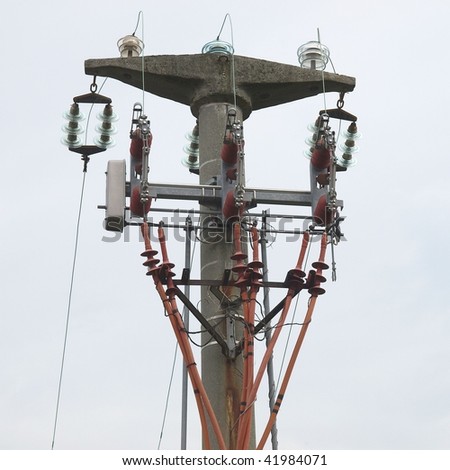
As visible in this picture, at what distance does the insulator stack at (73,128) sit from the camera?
21.5 metres

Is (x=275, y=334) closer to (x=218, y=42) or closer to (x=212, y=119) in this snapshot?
(x=212, y=119)

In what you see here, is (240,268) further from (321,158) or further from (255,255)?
(321,158)

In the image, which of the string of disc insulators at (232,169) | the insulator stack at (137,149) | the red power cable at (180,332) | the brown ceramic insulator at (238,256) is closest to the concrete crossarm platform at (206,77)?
the string of disc insulators at (232,169)

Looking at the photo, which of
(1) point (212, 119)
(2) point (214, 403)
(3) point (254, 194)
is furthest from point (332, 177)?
(2) point (214, 403)

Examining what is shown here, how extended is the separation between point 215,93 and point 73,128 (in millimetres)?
2589

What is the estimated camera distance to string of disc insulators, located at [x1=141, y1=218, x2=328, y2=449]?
1741cm

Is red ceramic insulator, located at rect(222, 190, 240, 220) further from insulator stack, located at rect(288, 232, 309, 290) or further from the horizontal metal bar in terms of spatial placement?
insulator stack, located at rect(288, 232, 309, 290)

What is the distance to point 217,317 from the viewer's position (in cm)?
1884

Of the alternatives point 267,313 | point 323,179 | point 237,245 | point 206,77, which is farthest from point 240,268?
point 206,77

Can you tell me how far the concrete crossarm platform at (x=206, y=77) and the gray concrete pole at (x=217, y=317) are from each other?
2.09 feet

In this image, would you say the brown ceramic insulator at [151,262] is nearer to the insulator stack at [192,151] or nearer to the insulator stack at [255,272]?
the insulator stack at [255,272]

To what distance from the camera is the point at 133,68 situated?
68.3 feet

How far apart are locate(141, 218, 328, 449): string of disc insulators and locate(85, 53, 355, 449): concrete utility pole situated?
442 millimetres

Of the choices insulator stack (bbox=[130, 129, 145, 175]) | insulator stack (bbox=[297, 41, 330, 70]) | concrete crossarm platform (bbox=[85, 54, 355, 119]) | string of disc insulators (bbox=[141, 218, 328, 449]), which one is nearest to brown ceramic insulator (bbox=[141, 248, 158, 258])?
string of disc insulators (bbox=[141, 218, 328, 449])
